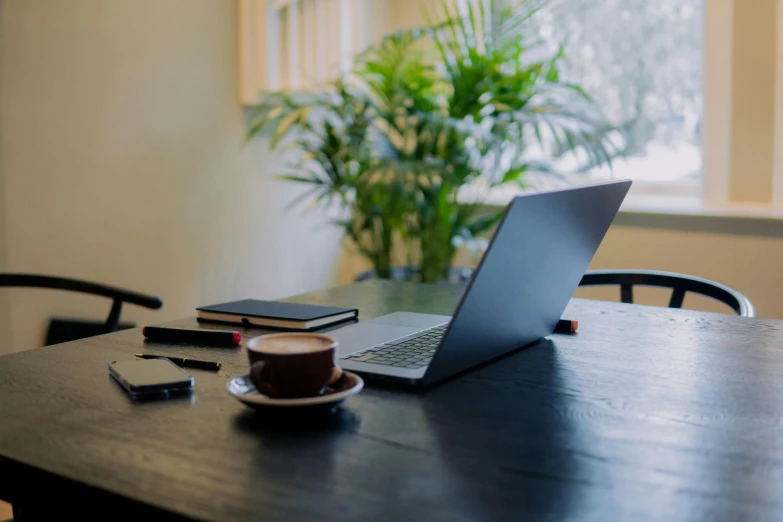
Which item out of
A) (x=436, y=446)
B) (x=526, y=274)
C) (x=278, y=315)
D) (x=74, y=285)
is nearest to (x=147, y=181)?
(x=74, y=285)

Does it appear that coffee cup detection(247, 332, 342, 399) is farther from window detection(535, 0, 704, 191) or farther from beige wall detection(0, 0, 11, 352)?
window detection(535, 0, 704, 191)

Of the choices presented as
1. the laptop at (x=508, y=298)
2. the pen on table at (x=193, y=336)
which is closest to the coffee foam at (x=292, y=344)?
the laptop at (x=508, y=298)

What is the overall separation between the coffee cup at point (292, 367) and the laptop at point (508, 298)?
144mm

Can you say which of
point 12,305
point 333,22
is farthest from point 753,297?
point 12,305

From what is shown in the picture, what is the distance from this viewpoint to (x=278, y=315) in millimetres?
1333

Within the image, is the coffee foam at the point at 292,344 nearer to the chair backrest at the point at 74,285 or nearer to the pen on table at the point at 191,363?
the pen on table at the point at 191,363

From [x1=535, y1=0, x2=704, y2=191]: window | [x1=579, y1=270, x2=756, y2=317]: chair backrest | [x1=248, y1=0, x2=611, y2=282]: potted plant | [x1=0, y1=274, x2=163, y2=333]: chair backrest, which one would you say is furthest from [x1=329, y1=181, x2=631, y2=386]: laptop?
[x1=535, y1=0, x2=704, y2=191]: window

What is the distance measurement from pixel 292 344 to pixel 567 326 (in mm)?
563

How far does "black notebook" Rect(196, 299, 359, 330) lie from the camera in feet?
4.29

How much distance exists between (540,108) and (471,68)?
0.85 ft

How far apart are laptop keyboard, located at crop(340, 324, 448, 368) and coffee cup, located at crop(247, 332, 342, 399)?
185 millimetres

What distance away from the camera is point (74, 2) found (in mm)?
2566

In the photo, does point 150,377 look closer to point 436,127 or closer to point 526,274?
point 526,274

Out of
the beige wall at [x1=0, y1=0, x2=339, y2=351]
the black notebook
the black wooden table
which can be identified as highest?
the beige wall at [x1=0, y1=0, x2=339, y2=351]
